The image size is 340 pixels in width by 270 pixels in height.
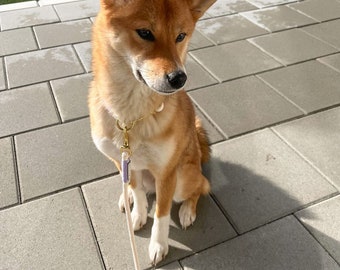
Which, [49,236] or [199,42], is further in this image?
[199,42]

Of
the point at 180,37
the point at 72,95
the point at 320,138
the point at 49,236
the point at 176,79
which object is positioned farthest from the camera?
the point at 72,95

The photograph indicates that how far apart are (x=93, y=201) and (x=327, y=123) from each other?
229cm

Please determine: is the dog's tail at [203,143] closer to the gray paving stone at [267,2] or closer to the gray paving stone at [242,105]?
the gray paving stone at [242,105]

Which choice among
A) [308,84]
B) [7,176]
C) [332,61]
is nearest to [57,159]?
[7,176]

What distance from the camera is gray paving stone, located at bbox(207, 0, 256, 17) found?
5.07 m

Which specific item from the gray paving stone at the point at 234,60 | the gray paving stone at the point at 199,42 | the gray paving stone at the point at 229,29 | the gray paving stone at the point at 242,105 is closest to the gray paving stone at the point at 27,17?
the gray paving stone at the point at 199,42

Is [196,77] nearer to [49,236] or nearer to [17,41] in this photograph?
[49,236]

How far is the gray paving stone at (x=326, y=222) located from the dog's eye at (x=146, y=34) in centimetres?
166

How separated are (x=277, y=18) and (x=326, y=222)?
347 centimetres

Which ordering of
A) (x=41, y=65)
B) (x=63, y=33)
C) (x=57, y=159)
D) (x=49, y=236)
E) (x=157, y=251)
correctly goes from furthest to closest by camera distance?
(x=63, y=33)
(x=41, y=65)
(x=57, y=159)
(x=49, y=236)
(x=157, y=251)

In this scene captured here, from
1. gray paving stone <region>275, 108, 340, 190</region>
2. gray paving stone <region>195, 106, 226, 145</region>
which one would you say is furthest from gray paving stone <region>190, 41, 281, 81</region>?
gray paving stone <region>275, 108, 340, 190</region>

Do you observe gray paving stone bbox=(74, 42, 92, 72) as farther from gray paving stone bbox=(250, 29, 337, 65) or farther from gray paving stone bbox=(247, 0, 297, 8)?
gray paving stone bbox=(247, 0, 297, 8)

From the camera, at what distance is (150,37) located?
5.79 feet

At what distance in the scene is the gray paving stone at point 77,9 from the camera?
4.96 m
